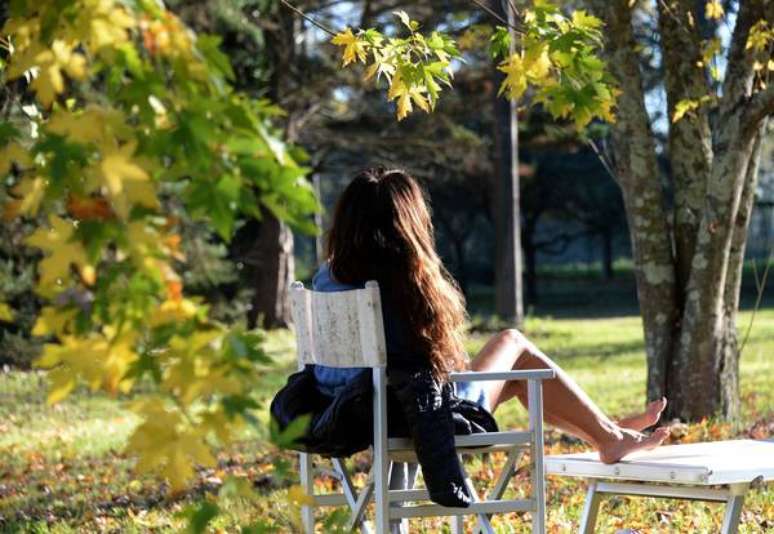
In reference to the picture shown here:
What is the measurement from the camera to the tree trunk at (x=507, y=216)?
2214cm

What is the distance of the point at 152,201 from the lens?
2121mm

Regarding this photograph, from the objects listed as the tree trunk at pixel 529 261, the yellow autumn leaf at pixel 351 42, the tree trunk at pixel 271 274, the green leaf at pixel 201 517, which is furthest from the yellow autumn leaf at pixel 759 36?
the tree trunk at pixel 529 261

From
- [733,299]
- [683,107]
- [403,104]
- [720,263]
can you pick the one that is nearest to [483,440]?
[403,104]

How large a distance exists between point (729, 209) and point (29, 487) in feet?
14.1

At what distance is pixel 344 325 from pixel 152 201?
2.28 meters

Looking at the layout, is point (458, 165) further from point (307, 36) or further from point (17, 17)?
point (17, 17)

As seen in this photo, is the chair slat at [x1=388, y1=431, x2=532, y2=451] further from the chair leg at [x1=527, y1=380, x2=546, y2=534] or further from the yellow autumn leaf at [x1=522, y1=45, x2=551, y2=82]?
the yellow autumn leaf at [x1=522, y1=45, x2=551, y2=82]

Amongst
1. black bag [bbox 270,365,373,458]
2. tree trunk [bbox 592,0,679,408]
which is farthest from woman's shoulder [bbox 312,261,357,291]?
tree trunk [bbox 592,0,679,408]

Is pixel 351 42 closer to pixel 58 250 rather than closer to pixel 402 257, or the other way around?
pixel 402 257

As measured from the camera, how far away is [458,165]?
25.2m

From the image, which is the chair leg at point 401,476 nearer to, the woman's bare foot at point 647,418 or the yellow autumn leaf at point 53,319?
the woman's bare foot at point 647,418

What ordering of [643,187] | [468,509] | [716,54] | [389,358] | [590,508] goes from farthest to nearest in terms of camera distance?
[643,187] < [716,54] < [590,508] < [389,358] < [468,509]

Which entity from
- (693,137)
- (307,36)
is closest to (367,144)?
(307,36)

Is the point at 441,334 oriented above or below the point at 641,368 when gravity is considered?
above
